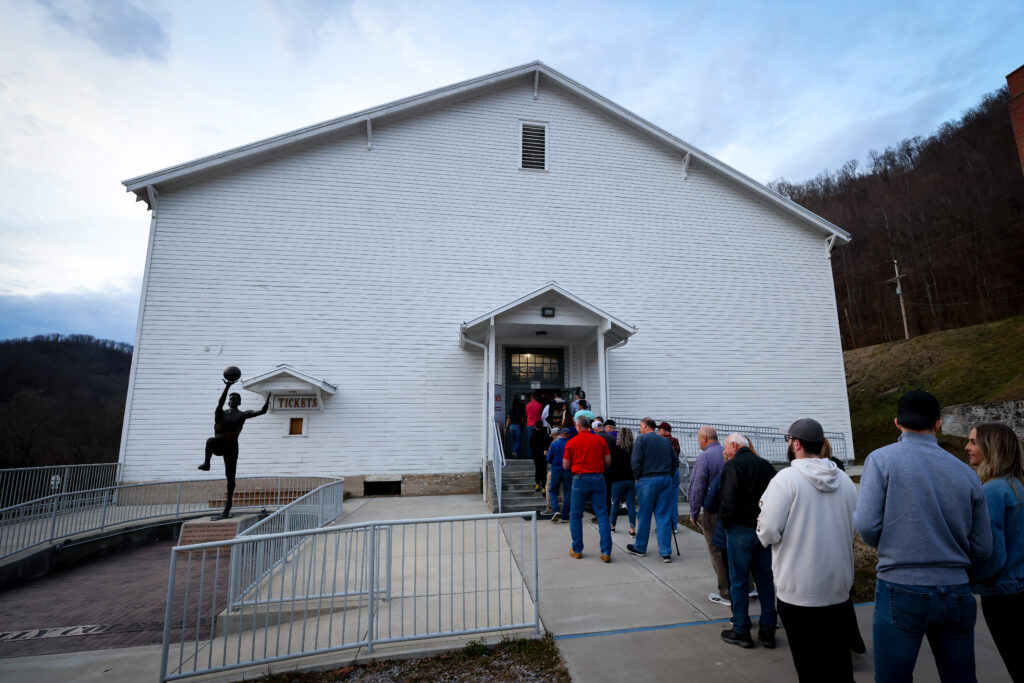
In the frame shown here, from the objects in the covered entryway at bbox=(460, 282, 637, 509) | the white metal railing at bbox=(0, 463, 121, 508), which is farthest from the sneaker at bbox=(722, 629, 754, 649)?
the white metal railing at bbox=(0, 463, 121, 508)

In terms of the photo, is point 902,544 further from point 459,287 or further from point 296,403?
point 296,403

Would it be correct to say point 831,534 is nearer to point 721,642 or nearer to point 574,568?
point 721,642

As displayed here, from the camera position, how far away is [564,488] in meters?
8.26

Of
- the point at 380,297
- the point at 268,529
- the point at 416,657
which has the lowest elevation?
the point at 416,657

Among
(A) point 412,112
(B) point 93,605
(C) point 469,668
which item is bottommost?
(B) point 93,605

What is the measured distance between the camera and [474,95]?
14.9 metres

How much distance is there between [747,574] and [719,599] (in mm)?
1201

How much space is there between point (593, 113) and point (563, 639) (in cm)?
1524

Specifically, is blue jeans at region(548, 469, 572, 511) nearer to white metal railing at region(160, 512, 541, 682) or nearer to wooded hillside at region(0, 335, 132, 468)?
white metal railing at region(160, 512, 541, 682)

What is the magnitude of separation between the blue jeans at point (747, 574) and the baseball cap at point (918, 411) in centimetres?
175

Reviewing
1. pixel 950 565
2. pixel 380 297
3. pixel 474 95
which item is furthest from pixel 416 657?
pixel 474 95

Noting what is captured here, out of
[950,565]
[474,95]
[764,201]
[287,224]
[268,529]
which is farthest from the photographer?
[764,201]

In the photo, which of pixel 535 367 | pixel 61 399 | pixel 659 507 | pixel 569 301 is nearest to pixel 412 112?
pixel 569 301

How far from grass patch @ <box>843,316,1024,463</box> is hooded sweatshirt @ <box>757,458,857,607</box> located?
1823cm
